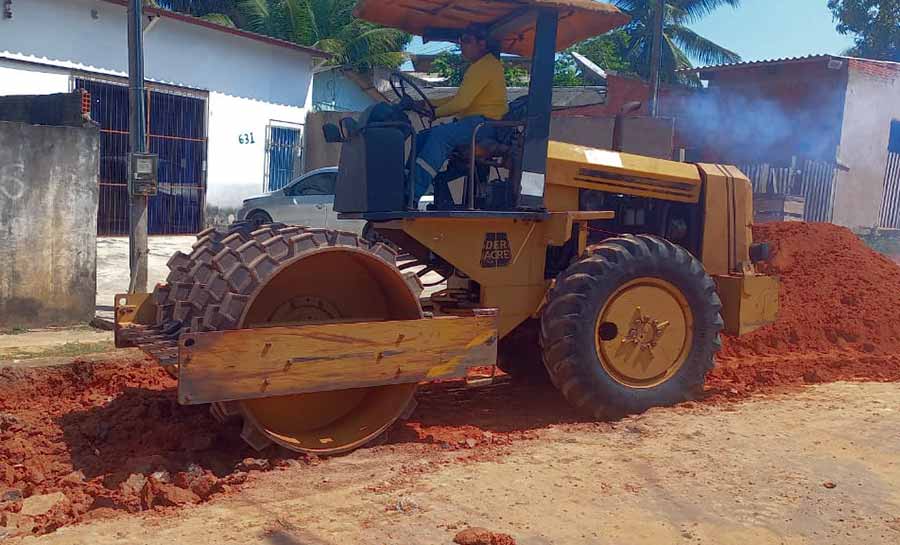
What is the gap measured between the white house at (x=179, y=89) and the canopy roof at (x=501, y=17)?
10.8m

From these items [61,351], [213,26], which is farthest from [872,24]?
[61,351]

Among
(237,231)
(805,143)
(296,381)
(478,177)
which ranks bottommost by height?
(296,381)

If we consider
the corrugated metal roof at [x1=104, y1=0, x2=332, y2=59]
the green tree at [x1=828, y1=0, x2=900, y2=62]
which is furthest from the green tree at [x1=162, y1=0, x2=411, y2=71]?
the green tree at [x1=828, y1=0, x2=900, y2=62]

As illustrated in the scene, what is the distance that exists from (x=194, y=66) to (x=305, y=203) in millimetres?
4478

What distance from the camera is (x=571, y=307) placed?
5887 millimetres

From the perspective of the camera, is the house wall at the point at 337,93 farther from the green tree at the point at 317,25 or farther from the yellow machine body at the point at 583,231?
the yellow machine body at the point at 583,231

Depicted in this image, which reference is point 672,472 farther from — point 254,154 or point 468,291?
point 254,154

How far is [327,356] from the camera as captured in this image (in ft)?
16.1

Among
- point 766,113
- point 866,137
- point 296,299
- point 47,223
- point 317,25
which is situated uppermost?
point 317,25

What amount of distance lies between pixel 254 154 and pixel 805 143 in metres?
12.5

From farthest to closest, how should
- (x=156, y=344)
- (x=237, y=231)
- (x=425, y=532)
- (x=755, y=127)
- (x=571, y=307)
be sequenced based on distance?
(x=755, y=127), (x=571, y=307), (x=237, y=231), (x=156, y=344), (x=425, y=532)

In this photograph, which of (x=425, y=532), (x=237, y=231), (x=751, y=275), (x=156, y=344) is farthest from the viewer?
(x=751, y=275)

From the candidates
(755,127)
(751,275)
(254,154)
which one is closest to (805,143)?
(755,127)

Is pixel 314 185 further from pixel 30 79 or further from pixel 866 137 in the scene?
pixel 866 137
